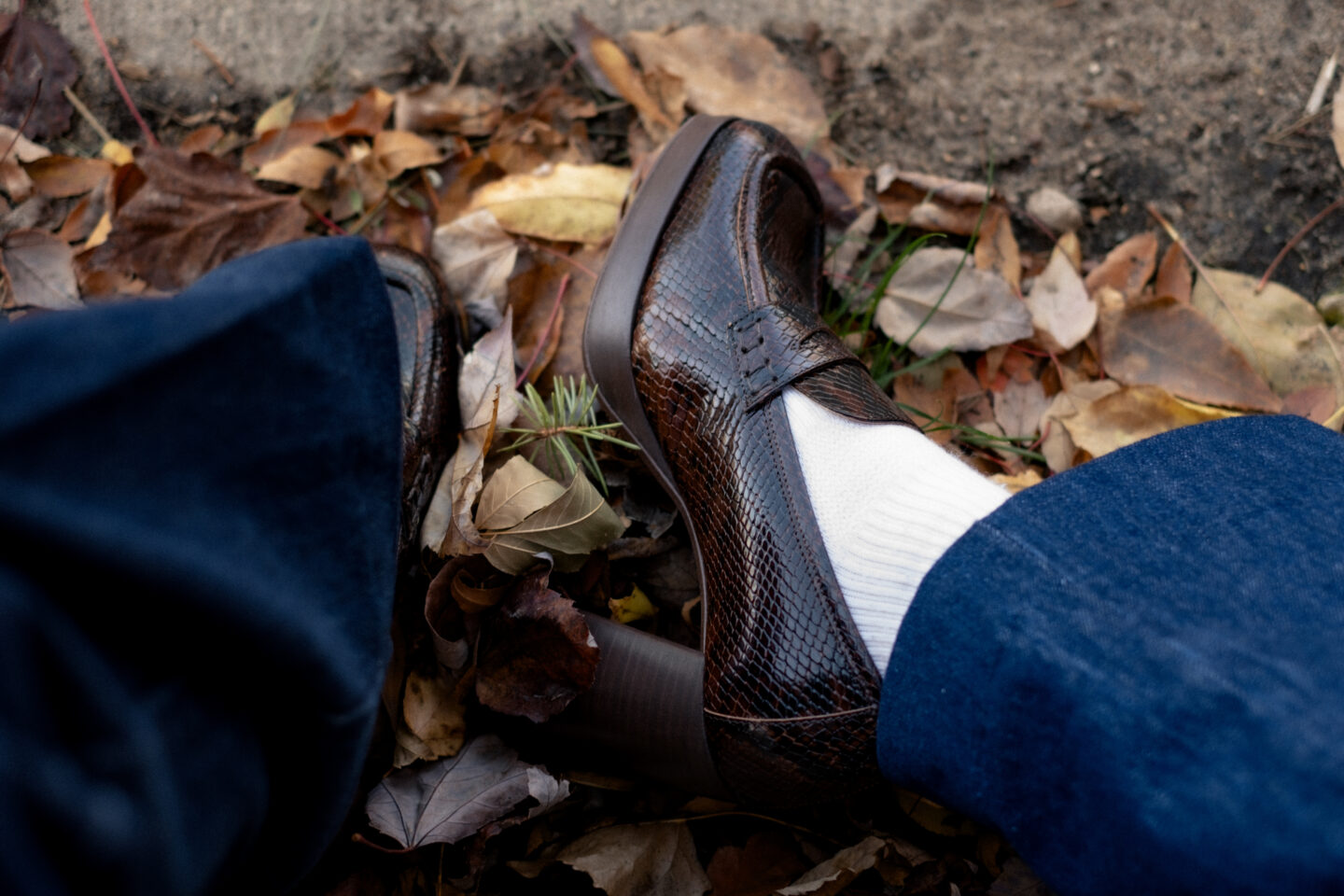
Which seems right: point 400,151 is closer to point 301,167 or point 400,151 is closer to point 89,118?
point 301,167

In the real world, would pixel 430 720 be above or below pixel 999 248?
below

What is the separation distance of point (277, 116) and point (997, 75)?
4.34 ft

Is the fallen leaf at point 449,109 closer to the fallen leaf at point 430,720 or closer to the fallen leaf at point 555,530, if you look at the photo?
the fallen leaf at point 555,530

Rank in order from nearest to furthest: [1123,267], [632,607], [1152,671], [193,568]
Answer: [193,568] → [1152,671] → [632,607] → [1123,267]

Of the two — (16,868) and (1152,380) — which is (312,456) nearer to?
(16,868)

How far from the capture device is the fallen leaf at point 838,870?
1103mm

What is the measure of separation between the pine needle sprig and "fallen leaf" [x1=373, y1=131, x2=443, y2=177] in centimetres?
51

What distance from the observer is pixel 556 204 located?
4.66 ft

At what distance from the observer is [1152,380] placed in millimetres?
1391

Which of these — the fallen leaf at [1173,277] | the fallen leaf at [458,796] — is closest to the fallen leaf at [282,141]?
the fallen leaf at [458,796]

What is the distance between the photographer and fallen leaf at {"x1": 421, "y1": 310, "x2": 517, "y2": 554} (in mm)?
1129

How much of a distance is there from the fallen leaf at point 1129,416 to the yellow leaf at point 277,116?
1.47 meters

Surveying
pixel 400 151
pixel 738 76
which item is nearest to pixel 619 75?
pixel 738 76

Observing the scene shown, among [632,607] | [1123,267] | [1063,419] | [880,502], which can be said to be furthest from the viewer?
[1123,267]
